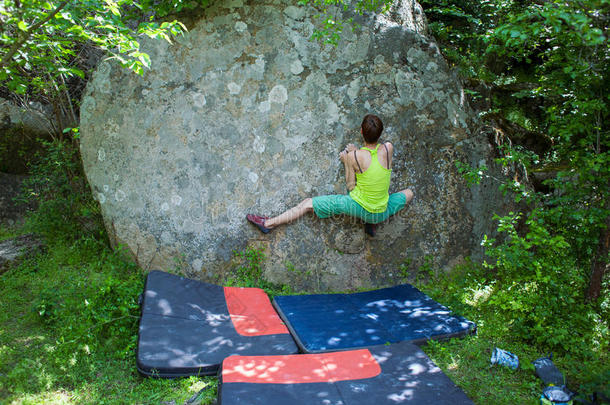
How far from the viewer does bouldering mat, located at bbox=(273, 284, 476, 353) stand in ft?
9.51

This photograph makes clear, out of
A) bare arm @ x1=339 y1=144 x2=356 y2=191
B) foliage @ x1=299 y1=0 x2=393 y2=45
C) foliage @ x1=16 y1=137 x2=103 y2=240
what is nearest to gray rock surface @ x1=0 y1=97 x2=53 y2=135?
foliage @ x1=16 y1=137 x2=103 y2=240

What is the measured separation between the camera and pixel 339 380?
2.34 m

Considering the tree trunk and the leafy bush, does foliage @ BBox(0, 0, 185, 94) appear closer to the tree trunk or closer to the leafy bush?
the leafy bush

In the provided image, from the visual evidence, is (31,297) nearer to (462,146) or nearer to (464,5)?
(462,146)

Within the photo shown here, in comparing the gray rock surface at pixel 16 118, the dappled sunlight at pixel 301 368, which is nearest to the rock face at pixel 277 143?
the dappled sunlight at pixel 301 368

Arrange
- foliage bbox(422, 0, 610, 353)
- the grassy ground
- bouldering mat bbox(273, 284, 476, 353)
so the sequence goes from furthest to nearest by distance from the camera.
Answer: bouldering mat bbox(273, 284, 476, 353), foliage bbox(422, 0, 610, 353), the grassy ground

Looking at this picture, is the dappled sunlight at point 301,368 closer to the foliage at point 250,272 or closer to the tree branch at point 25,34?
the foliage at point 250,272

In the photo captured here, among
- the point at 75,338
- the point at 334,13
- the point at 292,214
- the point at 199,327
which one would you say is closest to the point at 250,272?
the point at 292,214

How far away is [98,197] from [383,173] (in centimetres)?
261

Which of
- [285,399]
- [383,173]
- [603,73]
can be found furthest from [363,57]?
[285,399]

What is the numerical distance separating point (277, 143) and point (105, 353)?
2.23 meters

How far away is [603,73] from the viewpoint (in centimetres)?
281

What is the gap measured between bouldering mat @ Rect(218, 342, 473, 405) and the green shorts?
146 cm

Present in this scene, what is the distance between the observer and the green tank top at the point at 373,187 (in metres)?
3.75
